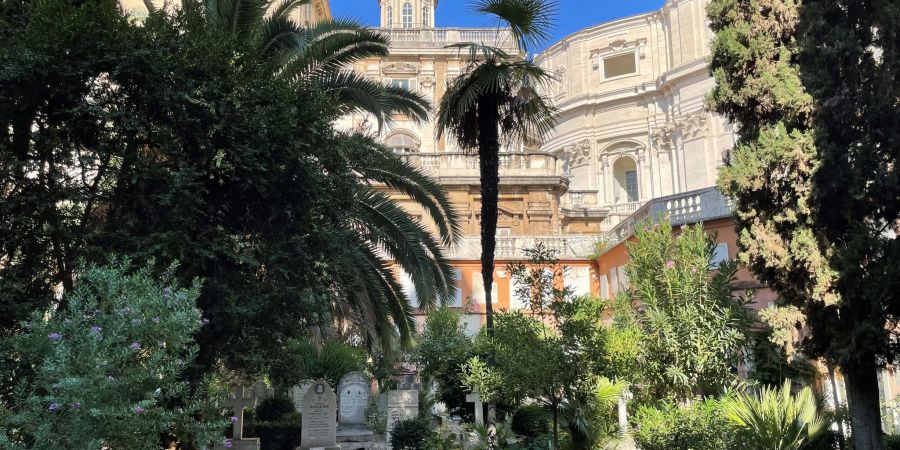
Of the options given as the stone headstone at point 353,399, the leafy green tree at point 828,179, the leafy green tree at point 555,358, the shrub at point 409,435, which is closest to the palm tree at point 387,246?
the shrub at point 409,435

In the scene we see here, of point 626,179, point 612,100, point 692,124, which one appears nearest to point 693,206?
point 692,124

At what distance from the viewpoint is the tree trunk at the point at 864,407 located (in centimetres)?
868

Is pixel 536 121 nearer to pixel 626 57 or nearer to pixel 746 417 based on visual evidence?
pixel 746 417

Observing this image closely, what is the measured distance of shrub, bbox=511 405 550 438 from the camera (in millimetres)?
12945

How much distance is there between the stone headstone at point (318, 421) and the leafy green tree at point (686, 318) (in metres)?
7.34

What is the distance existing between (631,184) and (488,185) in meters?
32.0

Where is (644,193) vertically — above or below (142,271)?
above

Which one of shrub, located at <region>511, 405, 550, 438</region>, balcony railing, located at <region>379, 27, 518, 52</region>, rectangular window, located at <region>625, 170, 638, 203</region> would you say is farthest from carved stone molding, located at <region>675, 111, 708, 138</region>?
shrub, located at <region>511, 405, 550, 438</region>

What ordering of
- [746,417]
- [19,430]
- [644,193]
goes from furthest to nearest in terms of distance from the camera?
[644,193] < [746,417] < [19,430]

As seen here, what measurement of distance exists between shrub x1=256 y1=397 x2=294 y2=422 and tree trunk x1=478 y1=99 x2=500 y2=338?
A: 918cm

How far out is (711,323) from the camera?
817 centimetres

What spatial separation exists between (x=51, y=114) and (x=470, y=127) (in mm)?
5692

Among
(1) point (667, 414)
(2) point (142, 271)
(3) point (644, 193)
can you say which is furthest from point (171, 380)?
(3) point (644, 193)

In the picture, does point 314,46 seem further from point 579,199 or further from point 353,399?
point 579,199
